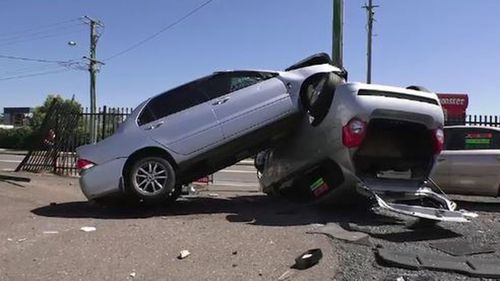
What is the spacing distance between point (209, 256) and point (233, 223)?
1.91 metres

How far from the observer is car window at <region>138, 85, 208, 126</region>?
9.77 m

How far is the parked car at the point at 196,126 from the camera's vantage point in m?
9.53

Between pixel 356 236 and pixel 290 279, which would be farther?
pixel 356 236

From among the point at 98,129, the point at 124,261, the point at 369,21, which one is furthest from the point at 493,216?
the point at 369,21

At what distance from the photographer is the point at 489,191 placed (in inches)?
468

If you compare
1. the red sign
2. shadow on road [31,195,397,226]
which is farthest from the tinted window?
the red sign

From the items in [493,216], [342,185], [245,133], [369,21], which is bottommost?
[493,216]

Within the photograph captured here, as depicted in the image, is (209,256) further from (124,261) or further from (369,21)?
(369,21)

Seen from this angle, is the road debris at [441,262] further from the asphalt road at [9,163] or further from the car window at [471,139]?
the asphalt road at [9,163]

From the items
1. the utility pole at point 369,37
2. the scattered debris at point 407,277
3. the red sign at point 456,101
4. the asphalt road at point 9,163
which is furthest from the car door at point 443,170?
the utility pole at point 369,37

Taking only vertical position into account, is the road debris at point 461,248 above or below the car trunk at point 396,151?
below

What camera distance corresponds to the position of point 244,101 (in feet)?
31.7

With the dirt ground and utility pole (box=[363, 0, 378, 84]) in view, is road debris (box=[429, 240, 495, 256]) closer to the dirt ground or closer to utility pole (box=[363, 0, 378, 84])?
the dirt ground

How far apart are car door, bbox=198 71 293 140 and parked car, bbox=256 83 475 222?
610 millimetres
